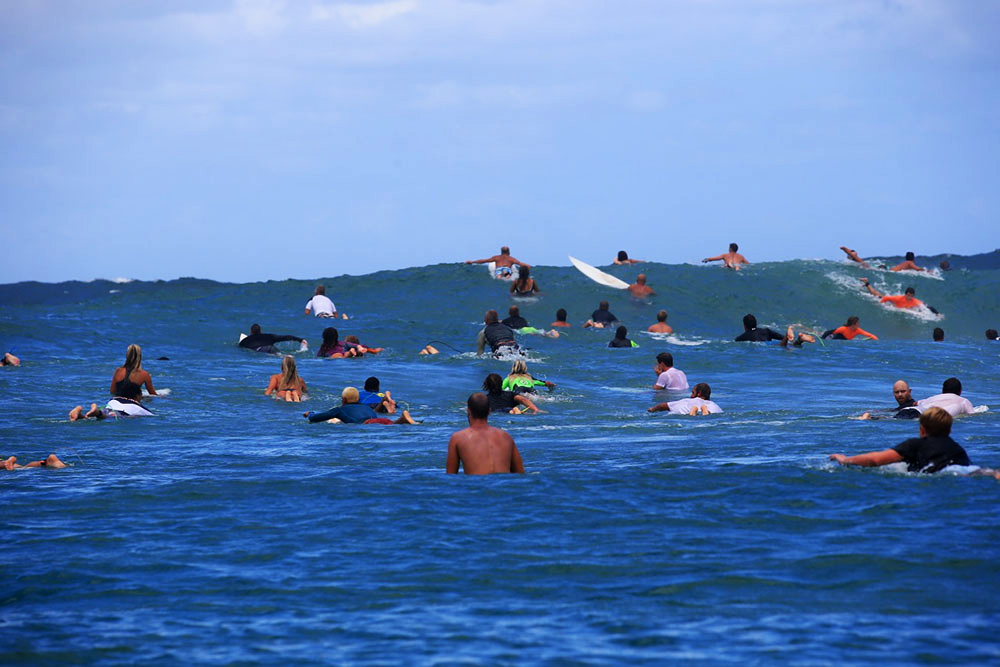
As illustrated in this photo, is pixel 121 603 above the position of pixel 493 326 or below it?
below

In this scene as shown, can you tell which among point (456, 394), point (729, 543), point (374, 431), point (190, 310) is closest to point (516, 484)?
point (729, 543)

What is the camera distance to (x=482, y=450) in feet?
39.8

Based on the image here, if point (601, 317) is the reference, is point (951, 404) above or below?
below

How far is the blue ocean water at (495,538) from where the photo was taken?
24.2 ft

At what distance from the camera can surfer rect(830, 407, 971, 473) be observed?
11547 millimetres

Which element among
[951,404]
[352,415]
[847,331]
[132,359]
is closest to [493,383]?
[352,415]

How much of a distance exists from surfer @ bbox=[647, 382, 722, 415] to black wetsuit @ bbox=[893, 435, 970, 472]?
7091 mm

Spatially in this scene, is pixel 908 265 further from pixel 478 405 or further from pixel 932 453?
pixel 478 405

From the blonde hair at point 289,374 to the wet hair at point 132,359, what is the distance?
2.58 meters

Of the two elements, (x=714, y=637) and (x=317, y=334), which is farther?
(x=317, y=334)

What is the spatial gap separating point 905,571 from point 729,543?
1.44m

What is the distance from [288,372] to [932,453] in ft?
41.6

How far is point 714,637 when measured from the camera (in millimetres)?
7281

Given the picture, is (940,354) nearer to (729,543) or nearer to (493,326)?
(493,326)
